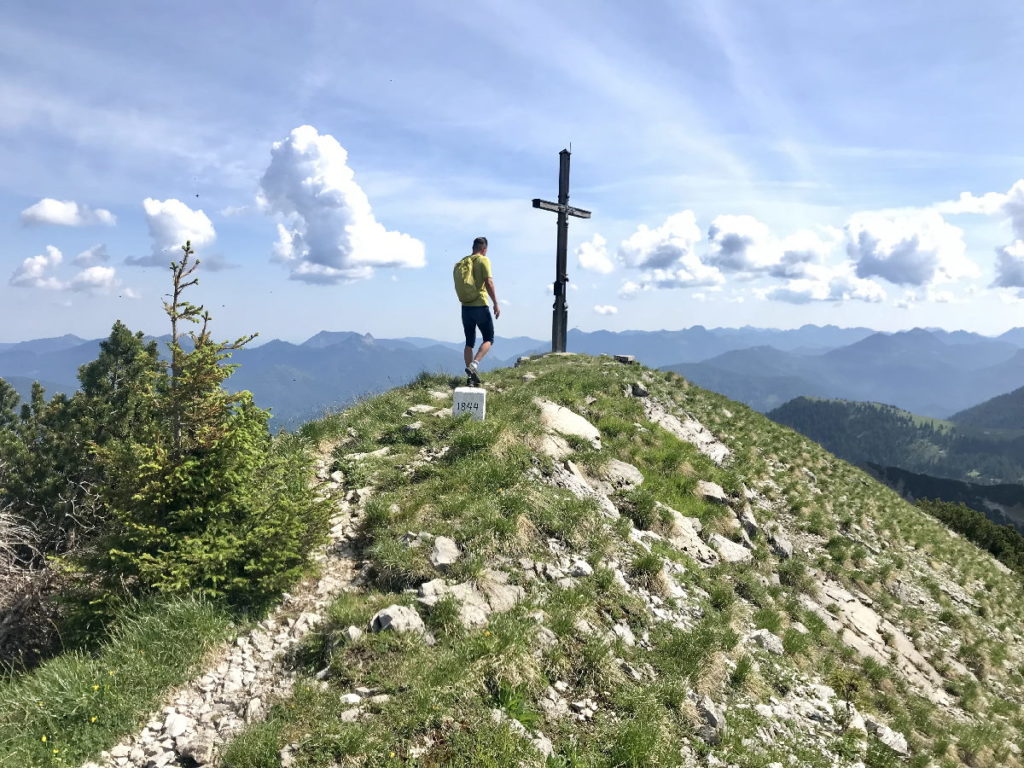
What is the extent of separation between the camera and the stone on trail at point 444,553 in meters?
7.77

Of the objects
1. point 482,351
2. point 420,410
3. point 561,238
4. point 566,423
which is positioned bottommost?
point 566,423

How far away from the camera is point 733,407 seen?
2247 centimetres

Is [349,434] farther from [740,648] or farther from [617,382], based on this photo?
[617,382]

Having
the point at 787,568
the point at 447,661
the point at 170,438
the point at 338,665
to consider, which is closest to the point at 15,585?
the point at 170,438

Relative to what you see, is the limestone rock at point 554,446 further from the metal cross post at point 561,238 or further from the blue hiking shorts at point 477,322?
the metal cross post at point 561,238

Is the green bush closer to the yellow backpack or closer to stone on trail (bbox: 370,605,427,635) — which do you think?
stone on trail (bbox: 370,605,427,635)

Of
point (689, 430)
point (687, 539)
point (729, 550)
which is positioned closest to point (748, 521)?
point (729, 550)

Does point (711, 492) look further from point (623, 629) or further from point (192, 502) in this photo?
point (192, 502)

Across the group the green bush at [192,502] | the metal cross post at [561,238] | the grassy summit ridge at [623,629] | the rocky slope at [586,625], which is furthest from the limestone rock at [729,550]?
the metal cross post at [561,238]

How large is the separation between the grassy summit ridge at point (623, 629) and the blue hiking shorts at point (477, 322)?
190 centimetres

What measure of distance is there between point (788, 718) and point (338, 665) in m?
5.94

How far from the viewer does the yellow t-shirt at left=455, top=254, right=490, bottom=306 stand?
13.7 metres

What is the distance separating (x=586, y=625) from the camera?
23.7 ft

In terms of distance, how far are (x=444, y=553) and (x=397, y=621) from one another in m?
1.63
